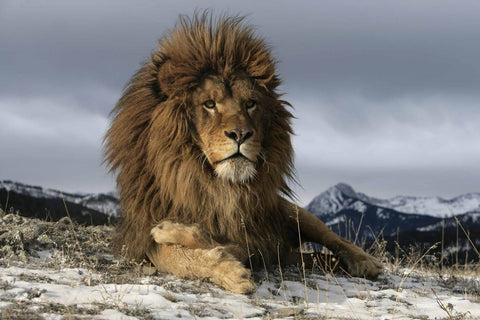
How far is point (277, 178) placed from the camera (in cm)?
575

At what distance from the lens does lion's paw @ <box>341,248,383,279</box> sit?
6395mm

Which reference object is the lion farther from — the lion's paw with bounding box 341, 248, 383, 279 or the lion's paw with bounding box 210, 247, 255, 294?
the lion's paw with bounding box 341, 248, 383, 279

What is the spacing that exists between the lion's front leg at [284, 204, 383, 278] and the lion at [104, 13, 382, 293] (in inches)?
29.9

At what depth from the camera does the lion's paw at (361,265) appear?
6395 mm

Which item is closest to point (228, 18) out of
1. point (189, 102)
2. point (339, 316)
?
point (189, 102)

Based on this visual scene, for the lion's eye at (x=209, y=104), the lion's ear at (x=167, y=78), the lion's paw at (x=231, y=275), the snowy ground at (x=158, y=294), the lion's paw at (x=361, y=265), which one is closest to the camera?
the snowy ground at (x=158, y=294)

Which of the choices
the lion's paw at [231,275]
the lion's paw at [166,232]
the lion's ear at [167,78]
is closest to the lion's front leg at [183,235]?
the lion's paw at [166,232]

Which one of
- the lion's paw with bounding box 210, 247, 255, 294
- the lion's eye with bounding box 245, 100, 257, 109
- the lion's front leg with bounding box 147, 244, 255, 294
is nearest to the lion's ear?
the lion's eye with bounding box 245, 100, 257, 109

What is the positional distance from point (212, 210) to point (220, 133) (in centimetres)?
79

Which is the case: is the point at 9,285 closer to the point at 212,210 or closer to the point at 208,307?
the point at 208,307

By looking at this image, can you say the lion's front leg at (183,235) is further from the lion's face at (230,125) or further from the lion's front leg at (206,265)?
the lion's face at (230,125)

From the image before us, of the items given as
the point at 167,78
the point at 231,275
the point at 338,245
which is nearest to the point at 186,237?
the point at 231,275

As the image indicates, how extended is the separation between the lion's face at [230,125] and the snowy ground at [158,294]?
3.34 feet

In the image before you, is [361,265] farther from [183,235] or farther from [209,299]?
[209,299]
